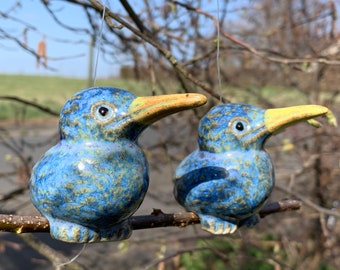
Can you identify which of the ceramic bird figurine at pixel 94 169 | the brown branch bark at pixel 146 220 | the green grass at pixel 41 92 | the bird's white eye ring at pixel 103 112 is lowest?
the green grass at pixel 41 92

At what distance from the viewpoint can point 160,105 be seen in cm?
61

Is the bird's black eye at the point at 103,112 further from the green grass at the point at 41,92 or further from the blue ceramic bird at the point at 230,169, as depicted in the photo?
the green grass at the point at 41,92

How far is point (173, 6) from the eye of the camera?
160 centimetres

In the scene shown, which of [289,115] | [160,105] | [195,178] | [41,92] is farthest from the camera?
[41,92]

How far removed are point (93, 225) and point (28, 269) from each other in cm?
279

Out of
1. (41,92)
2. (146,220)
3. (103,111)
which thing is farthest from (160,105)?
(41,92)

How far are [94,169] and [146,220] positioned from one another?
0.15 meters

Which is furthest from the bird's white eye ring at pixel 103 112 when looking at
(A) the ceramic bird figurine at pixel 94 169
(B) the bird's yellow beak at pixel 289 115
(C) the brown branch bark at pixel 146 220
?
(B) the bird's yellow beak at pixel 289 115

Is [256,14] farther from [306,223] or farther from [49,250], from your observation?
[49,250]

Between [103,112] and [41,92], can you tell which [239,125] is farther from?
[41,92]

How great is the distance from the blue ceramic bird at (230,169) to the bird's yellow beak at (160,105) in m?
0.23

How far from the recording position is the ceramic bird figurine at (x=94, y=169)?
66 cm

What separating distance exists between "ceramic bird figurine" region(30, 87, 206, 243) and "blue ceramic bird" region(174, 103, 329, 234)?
180 mm

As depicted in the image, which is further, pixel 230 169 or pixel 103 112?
pixel 230 169
